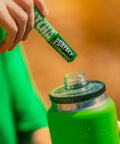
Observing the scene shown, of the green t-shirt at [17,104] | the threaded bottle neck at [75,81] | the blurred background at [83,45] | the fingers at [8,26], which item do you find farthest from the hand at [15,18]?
the blurred background at [83,45]

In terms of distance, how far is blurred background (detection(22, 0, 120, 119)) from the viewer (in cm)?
288

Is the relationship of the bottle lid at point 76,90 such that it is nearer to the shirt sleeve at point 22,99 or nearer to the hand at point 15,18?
the hand at point 15,18

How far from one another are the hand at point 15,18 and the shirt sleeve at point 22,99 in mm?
288

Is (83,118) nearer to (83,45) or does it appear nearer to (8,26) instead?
(8,26)

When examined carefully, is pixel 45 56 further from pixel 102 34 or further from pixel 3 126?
pixel 3 126

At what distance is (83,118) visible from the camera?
456 millimetres

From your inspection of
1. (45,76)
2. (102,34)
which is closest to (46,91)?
(45,76)

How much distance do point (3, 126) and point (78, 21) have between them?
3242 mm

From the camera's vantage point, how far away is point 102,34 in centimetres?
356

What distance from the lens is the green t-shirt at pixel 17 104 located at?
77 cm

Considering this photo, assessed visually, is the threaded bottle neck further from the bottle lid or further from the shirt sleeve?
the shirt sleeve

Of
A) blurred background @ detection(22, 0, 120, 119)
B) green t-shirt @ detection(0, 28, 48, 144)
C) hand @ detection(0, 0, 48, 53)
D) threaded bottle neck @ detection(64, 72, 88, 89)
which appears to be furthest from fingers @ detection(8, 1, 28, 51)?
blurred background @ detection(22, 0, 120, 119)

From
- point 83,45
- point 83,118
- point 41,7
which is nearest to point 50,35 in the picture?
point 41,7

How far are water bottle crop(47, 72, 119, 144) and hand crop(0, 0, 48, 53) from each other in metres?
0.12
